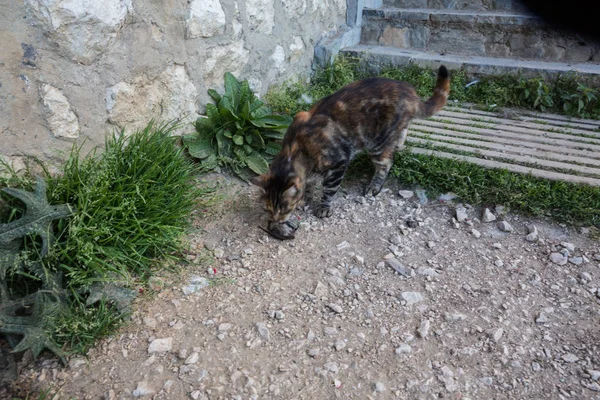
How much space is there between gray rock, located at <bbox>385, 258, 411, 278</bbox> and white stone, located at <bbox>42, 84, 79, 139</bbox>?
219 centimetres

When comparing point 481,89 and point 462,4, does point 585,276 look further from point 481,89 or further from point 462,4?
point 462,4

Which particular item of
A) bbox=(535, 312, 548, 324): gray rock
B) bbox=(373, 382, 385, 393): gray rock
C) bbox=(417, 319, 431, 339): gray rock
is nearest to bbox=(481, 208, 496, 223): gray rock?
bbox=(535, 312, 548, 324): gray rock

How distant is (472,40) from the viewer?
18.0 feet

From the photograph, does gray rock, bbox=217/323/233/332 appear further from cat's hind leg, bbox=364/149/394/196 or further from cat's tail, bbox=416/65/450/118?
cat's tail, bbox=416/65/450/118

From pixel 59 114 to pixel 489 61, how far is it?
4.47 meters

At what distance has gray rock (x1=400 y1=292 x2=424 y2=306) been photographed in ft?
8.70

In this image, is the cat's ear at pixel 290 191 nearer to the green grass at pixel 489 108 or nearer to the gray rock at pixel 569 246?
the green grass at pixel 489 108

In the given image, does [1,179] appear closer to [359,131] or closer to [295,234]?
[295,234]

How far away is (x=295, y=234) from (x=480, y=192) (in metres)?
1.48

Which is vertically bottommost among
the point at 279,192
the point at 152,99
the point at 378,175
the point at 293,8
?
the point at 378,175

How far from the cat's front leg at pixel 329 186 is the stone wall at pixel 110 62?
1235 mm

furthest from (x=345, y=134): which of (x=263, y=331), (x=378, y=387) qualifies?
(x=378, y=387)

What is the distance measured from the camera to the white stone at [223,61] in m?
3.71

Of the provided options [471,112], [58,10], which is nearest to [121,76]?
[58,10]
